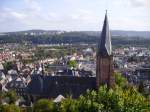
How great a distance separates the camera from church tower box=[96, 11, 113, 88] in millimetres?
48406

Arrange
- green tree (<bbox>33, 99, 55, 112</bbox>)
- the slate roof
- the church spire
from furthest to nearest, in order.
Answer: the slate roof → the church spire → green tree (<bbox>33, 99, 55, 112</bbox>)

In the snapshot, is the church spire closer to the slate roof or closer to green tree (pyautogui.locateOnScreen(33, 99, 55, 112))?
the slate roof

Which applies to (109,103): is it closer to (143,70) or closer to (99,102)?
(99,102)

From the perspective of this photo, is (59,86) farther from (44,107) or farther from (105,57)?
(105,57)

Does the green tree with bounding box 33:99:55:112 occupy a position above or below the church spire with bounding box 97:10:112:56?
below

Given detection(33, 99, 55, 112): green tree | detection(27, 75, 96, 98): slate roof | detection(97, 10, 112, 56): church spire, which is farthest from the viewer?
detection(27, 75, 96, 98): slate roof

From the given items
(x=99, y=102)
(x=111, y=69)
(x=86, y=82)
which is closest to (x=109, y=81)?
(x=111, y=69)

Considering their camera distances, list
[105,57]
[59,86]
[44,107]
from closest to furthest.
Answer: [44,107]
[105,57]
[59,86]

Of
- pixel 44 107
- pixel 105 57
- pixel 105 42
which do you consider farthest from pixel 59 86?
pixel 105 42

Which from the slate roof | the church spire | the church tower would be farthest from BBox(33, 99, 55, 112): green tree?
the slate roof

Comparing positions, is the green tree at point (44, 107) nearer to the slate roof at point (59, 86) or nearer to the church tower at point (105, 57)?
the church tower at point (105, 57)

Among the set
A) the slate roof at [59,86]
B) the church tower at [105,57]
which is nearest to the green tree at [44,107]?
the church tower at [105,57]

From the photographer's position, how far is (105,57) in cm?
4881

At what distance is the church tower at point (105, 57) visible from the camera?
48406mm
